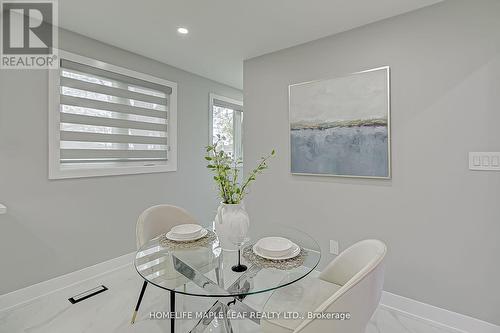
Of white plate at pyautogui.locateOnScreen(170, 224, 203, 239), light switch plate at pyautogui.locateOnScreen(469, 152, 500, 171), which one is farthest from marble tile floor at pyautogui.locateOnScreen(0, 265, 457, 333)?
light switch plate at pyautogui.locateOnScreen(469, 152, 500, 171)

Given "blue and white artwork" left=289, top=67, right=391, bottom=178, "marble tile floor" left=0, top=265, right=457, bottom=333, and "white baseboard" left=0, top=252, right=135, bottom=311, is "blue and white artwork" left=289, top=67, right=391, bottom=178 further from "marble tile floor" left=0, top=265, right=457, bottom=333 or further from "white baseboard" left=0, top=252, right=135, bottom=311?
"white baseboard" left=0, top=252, right=135, bottom=311

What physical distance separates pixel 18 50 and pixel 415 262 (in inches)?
146

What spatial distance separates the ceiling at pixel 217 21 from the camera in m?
1.94

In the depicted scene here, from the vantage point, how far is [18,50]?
2141 mm

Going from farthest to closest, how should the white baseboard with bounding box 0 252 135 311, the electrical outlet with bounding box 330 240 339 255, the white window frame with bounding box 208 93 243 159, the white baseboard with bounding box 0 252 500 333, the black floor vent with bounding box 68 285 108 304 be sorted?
1. the white window frame with bounding box 208 93 243 159
2. the electrical outlet with bounding box 330 240 339 255
3. the black floor vent with bounding box 68 285 108 304
4. the white baseboard with bounding box 0 252 135 311
5. the white baseboard with bounding box 0 252 500 333

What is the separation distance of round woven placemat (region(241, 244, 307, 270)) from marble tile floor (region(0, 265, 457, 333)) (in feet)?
2.37

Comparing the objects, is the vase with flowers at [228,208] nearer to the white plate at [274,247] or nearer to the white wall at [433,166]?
the white plate at [274,247]

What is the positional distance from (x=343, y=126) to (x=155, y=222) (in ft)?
5.99

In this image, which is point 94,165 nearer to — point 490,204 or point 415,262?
point 415,262

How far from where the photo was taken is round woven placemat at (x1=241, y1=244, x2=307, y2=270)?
1.33 meters

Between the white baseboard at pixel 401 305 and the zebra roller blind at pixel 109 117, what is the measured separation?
1.10 meters

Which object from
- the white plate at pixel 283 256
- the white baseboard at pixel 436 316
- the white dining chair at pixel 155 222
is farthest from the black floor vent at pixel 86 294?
the white baseboard at pixel 436 316

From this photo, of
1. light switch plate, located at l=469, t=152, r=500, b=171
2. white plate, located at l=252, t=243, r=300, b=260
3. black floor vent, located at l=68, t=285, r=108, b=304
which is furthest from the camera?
black floor vent, located at l=68, t=285, r=108, b=304

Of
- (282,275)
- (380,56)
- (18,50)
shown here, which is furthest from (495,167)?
(18,50)
